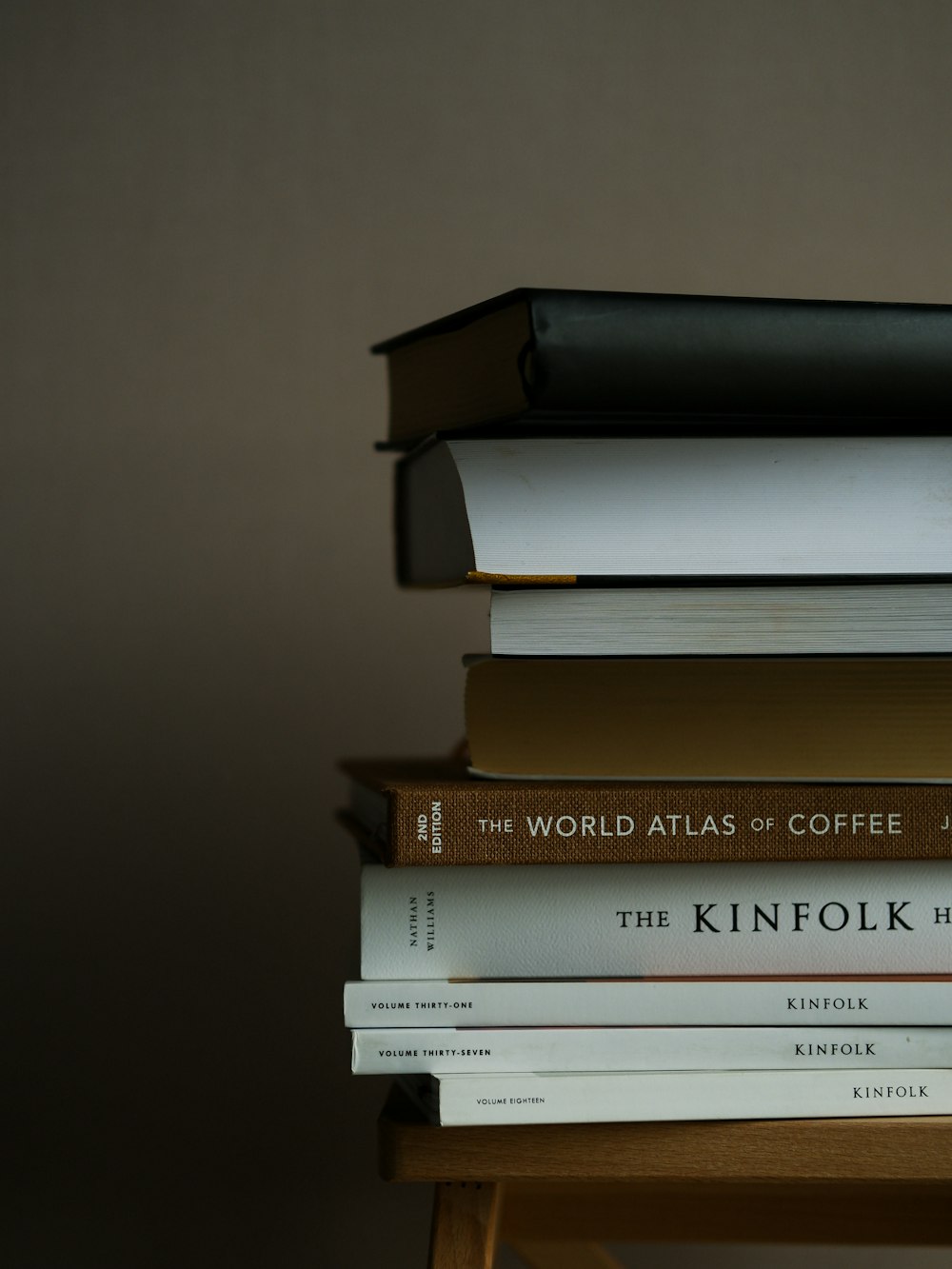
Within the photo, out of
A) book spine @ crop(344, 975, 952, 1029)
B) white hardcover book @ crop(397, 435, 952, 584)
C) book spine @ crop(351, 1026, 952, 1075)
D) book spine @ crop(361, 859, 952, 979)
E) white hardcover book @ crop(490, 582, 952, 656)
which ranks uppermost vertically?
white hardcover book @ crop(397, 435, 952, 584)

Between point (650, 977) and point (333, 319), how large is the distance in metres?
0.56

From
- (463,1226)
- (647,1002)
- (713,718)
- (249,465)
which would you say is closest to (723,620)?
(713,718)

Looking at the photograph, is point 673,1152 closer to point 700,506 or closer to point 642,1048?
point 642,1048

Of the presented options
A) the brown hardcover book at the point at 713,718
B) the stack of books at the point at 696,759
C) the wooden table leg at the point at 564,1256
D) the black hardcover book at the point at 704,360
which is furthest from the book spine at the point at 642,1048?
the wooden table leg at the point at 564,1256

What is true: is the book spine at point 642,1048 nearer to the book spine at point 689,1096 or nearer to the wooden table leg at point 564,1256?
the book spine at point 689,1096

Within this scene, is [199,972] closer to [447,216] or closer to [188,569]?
[188,569]

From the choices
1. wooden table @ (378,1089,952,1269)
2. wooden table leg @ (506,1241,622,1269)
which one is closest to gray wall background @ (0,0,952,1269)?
wooden table leg @ (506,1241,622,1269)

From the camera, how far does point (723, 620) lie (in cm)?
59

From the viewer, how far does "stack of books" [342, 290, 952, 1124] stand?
0.56 m

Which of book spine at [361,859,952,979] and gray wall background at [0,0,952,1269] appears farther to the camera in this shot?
gray wall background at [0,0,952,1269]

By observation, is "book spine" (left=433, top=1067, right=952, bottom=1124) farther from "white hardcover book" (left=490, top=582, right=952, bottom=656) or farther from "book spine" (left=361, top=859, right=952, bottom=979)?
"white hardcover book" (left=490, top=582, right=952, bottom=656)

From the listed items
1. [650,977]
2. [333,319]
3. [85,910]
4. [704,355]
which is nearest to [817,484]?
[704,355]

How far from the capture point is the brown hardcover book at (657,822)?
0.56 metres

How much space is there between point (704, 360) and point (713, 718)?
158mm
